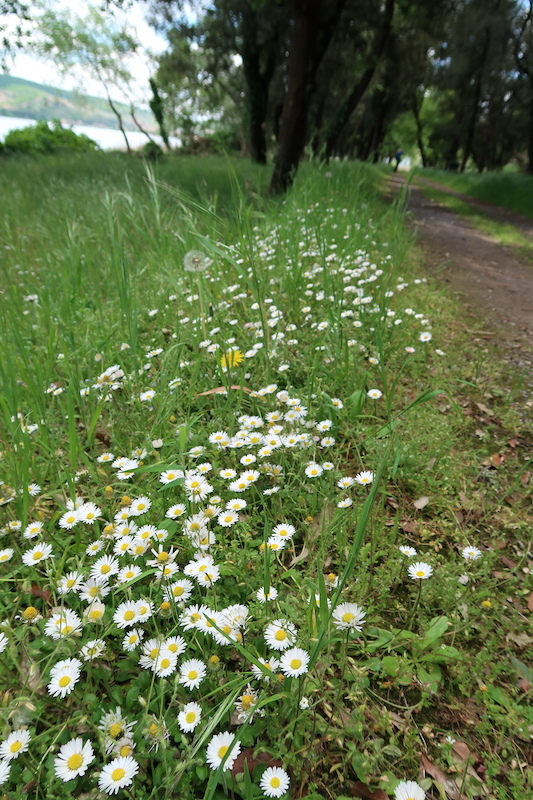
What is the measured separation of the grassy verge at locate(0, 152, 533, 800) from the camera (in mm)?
1066

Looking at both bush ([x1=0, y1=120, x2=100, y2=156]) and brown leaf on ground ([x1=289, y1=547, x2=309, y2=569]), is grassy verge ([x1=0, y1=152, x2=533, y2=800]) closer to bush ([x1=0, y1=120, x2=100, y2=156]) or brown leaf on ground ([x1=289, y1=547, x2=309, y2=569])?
brown leaf on ground ([x1=289, y1=547, x2=309, y2=569])

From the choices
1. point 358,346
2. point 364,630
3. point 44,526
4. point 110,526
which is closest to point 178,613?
point 110,526

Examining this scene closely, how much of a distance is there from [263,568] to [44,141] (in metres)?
23.1

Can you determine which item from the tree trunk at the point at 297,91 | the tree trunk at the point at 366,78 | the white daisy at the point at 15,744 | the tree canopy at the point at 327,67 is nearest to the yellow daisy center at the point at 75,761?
the white daisy at the point at 15,744

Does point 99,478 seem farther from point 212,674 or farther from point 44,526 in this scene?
point 212,674

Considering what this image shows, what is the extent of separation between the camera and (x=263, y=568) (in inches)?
57.9

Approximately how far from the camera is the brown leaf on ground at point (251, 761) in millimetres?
1055

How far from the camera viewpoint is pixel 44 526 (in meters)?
1.66

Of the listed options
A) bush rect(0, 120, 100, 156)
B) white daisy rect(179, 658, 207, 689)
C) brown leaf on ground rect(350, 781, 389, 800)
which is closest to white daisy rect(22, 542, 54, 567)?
white daisy rect(179, 658, 207, 689)

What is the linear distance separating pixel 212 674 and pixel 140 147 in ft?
80.4

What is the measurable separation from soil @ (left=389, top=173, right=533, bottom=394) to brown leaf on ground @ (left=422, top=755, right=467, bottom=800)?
2.13m

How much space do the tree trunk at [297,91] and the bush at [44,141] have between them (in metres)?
12.6

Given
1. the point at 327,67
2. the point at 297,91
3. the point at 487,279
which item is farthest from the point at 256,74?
the point at 487,279

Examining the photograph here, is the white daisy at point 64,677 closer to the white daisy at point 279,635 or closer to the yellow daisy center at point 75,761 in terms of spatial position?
the yellow daisy center at point 75,761
